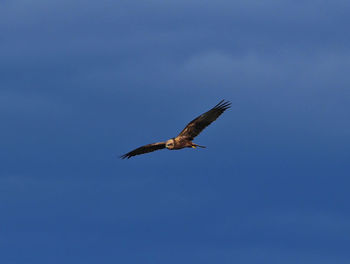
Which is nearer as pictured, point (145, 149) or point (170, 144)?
point (170, 144)

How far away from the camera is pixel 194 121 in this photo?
193 feet

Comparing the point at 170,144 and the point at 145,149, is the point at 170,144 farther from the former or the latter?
the point at 145,149

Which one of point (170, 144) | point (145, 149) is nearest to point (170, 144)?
point (170, 144)

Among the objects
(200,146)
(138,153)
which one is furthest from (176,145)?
(138,153)

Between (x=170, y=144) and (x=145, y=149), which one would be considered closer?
(x=170, y=144)

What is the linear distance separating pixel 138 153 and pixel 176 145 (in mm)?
6006

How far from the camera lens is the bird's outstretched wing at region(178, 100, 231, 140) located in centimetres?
5888

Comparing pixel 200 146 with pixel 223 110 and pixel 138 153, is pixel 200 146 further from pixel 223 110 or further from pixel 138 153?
pixel 138 153

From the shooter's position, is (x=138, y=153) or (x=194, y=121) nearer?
(x=194, y=121)

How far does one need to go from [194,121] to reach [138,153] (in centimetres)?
758

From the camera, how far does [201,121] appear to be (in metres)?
59.0

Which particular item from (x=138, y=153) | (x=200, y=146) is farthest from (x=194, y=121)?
(x=138, y=153)

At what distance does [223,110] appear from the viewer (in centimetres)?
5894

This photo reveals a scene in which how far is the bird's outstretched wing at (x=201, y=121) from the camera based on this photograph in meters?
58.9
